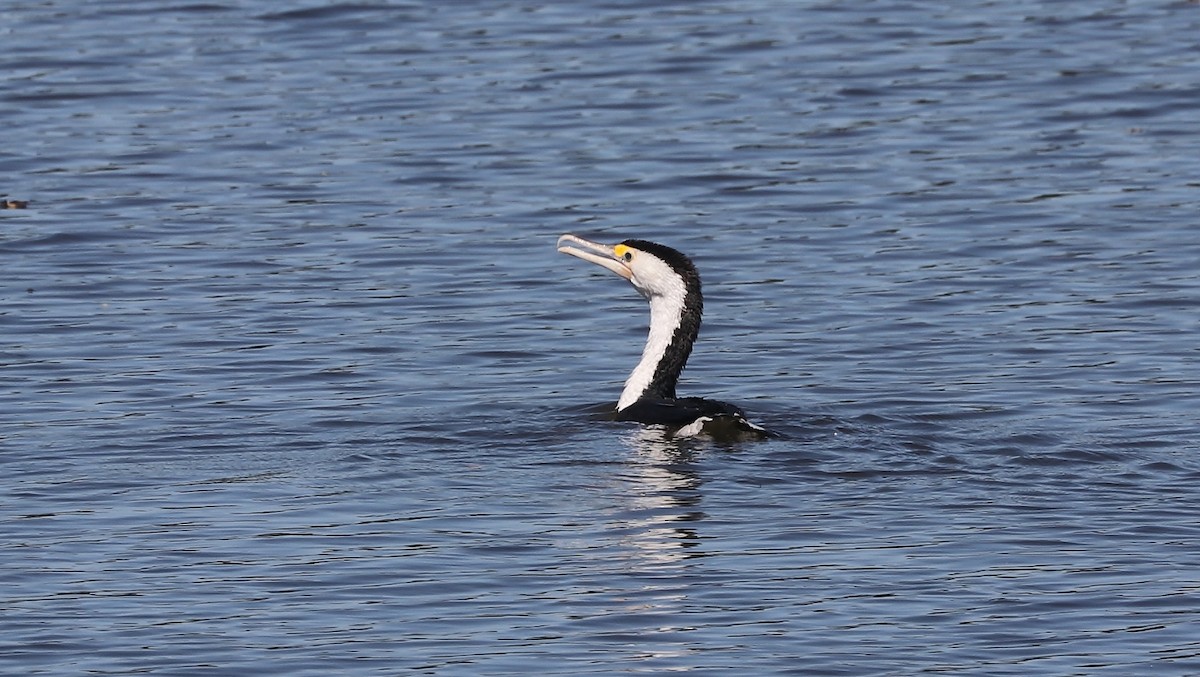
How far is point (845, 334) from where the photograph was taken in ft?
49.9

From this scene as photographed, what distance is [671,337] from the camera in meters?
13.8

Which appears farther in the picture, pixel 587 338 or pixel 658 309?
pixel 587 338

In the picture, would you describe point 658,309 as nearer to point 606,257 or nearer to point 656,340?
point 656,340

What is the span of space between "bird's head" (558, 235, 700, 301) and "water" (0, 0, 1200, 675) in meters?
0.76

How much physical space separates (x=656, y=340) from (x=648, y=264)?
464mm

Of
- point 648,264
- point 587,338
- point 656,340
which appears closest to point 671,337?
point 656,340

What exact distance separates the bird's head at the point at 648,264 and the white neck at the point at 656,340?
3 cm

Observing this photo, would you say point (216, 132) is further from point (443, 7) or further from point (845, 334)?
point (845, 334)

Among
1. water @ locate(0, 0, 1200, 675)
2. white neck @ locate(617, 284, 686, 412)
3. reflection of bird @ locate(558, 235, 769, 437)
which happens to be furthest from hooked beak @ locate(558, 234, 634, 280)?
water @ locate(0, 0, 1200, 675)

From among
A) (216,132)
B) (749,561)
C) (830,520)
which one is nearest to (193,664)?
(749,561)

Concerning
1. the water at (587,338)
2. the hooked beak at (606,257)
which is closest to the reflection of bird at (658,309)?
the hooked beak at (606,257)

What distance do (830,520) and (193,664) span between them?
325 cm

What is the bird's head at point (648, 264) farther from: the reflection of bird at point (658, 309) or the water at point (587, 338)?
the water at point (587, 338)

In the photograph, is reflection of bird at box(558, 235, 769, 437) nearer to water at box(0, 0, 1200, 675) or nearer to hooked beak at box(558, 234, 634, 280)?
hooked beak at box(558, 234, 634, 280)
